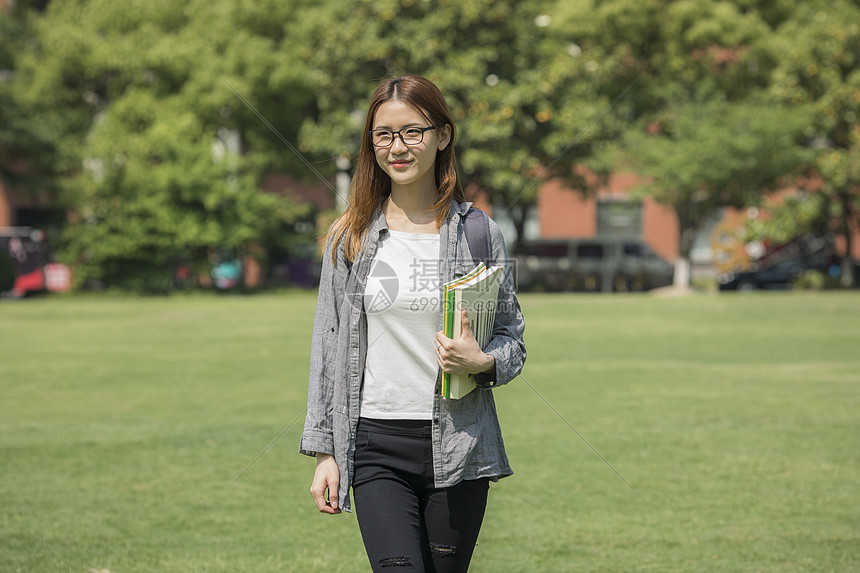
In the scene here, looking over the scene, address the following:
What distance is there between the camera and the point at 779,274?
35062 millimetres

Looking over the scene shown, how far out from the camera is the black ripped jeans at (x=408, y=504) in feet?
9.82

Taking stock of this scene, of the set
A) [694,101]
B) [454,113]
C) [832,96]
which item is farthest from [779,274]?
[454,113]

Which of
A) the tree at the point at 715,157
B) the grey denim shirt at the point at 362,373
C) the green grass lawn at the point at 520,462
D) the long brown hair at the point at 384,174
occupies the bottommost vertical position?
the green grass lawn at the point at 520,462

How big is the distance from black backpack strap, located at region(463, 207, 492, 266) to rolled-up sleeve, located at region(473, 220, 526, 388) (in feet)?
0.08

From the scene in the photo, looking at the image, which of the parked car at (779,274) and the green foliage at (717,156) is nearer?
the green foliage at (717,156)

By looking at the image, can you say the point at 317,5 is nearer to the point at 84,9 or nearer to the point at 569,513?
the point at 84,9

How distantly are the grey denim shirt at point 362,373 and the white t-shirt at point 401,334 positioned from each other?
0.03 meters

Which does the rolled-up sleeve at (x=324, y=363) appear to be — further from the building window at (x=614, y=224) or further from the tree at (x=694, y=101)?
the building window at (x=614, y=224)

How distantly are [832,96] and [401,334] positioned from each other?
105 feet

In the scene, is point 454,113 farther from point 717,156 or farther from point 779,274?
point 779,274

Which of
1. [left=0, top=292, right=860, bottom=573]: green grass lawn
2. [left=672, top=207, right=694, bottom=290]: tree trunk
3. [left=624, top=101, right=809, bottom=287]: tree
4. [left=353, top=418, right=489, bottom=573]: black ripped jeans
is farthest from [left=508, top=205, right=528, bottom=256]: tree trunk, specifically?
[left=353, top=418, right=489, bottom=573]: black ripped jeans

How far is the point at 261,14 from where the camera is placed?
33.7 m

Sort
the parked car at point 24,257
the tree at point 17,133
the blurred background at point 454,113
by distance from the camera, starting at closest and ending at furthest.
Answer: the blurred background at point 454,113 < the tree at point 17,133 < the parked car at point 24,257

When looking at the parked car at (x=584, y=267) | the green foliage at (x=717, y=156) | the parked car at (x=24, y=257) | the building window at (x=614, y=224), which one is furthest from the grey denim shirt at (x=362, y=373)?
the building window at (x=614, y=224)
